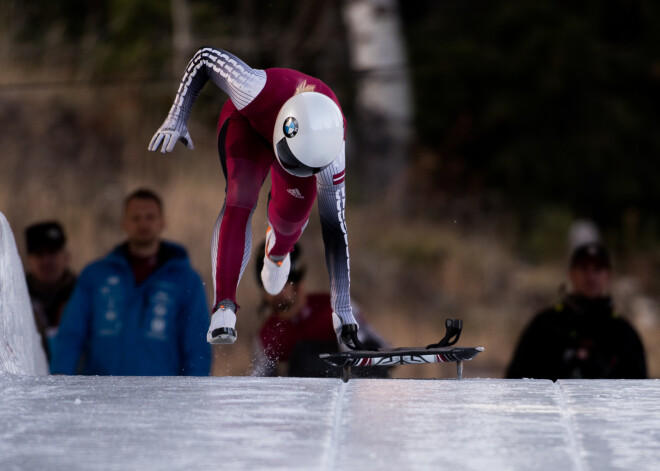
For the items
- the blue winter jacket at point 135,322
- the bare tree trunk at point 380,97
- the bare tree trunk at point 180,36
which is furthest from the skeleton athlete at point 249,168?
the bare tree trunk at point 180,36

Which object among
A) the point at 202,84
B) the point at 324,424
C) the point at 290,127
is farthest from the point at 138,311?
the point at 324,424

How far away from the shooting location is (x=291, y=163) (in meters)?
3.75

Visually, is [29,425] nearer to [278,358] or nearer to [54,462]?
[54,462]

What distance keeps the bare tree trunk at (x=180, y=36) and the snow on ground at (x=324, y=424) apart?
688 cm

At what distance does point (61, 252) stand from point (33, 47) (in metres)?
6.13

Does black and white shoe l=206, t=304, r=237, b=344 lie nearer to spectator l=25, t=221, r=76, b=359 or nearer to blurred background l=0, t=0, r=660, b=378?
spectator l=25, t=221, r=76, b=359

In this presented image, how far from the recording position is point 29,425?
134 inches

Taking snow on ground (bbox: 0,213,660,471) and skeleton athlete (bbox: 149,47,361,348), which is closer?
snow on ground (bbox: 0,213,660,471)

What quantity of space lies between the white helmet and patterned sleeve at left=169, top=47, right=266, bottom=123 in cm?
24

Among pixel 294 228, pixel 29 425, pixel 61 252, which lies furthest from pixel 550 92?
pixel 29 425

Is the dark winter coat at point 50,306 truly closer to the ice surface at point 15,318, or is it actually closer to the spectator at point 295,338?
the ice surface at point 15,318

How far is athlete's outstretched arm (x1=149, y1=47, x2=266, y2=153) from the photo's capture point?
3924mm

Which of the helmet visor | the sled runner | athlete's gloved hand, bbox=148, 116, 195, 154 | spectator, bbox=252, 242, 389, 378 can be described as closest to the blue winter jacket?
spectator, bbox=252, 242, 389, 378

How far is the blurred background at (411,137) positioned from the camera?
909 centimetres
